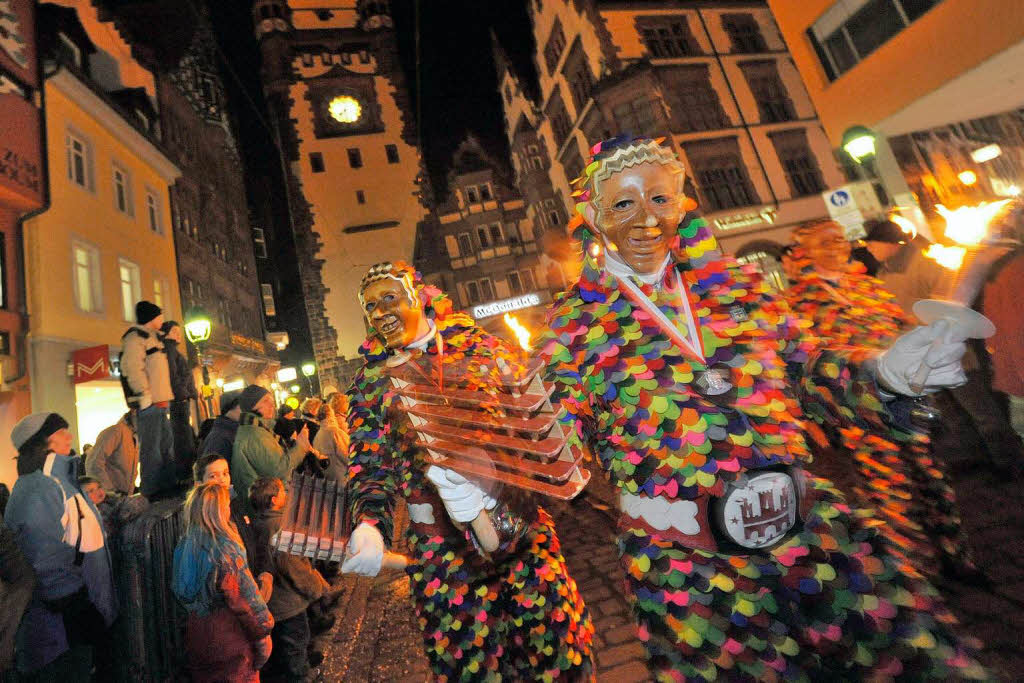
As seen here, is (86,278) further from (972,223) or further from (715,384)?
(972,223)

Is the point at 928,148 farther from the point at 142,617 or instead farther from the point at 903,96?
the point at 142,617

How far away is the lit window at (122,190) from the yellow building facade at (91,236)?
0.11 ft

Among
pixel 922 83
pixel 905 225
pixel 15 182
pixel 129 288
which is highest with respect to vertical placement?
pixel 15 182

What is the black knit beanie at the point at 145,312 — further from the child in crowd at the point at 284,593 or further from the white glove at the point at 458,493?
the white glove at the point at 458,493

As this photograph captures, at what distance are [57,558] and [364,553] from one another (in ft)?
8.47

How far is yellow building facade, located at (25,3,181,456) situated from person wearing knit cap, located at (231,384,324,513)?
308 inches

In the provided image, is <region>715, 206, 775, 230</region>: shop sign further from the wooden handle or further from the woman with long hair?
the wooden handle

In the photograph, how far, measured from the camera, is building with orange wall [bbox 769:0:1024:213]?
7.68 m

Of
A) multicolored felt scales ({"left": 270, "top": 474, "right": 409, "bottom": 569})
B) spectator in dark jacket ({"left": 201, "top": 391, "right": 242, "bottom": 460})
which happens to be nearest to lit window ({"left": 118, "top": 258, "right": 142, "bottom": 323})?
spectator in dark jacket ({"left": 201, "top": 391, "right": 242, "bottom": 460})

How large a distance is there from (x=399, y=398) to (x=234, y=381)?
22.7m

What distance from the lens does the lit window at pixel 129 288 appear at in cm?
1310

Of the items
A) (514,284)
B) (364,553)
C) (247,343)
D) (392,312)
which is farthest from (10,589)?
(514,284)

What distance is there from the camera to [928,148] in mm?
9797

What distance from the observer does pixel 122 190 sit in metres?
14.1
